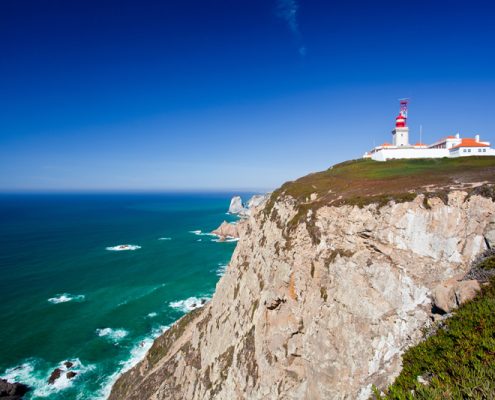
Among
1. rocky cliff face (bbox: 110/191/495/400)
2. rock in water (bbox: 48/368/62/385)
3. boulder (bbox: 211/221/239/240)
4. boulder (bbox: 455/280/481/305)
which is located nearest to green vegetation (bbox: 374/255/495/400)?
boulder (bbox: 455/280/481/305)

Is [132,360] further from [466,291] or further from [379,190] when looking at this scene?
[466,291]

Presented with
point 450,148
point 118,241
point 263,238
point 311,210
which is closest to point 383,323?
point 311,210

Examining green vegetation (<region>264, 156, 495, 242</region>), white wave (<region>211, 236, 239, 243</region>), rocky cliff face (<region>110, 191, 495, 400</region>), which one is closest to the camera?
rocky cliff face (<region>110, 191, 495, 400</region>)

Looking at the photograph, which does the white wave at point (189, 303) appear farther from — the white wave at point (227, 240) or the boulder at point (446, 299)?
the white wave at point (227, 240)

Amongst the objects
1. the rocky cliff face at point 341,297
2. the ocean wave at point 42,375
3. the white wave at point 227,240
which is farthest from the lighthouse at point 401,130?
the white wave at point 227,240

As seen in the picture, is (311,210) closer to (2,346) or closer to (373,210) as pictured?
(373,210)

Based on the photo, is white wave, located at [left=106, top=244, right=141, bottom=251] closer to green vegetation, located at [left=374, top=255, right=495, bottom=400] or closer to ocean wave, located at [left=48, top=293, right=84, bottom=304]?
ocean wave, located at [left=48, top=293, right=84, bottom=304]

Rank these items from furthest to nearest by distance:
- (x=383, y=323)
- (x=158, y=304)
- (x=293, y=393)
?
1. (x=158, y=304)
2. (x=293, y=393)
3. (x=383, y=323)
